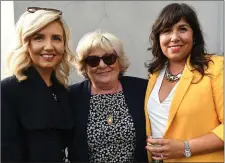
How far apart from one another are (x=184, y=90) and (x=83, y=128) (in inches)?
29.4

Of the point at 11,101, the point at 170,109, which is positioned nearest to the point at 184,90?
the point at 170,109

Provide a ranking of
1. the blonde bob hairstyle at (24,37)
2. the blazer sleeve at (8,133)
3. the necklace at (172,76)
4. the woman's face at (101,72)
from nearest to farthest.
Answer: the blazer sleeve at (8,133) < the blonde bob hairstyle at (24,37) < the necklace at (172,76) < the woman's face at (101,72)

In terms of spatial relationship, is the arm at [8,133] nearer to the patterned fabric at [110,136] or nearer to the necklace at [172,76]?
the patterned fabric at [110,136]

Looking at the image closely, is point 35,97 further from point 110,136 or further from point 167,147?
point 167,147

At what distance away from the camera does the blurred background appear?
397 centimetres

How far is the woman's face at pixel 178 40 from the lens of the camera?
8.14 ft

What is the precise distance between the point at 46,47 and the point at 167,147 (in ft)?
3.19

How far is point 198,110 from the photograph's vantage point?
2309 mm

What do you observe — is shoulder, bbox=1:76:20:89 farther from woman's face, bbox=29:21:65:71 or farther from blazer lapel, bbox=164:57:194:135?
blazer lapel, bbox=164:57:194:135

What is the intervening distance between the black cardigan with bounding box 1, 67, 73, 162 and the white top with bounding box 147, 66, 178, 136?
2.02 feet

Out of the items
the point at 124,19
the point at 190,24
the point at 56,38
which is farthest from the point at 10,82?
→ the point at 124,19

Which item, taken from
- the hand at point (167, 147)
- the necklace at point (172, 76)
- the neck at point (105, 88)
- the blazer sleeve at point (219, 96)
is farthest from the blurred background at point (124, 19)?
the hand at point (167, 147)

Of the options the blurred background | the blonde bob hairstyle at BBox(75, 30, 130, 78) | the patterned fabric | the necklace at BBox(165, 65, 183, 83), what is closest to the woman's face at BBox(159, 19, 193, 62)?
the necklace at BBox(165, 65, 183, 83)

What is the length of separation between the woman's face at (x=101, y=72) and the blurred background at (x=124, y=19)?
1.25m
